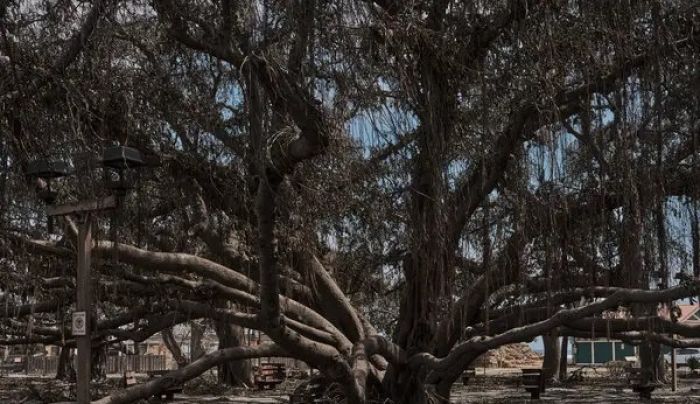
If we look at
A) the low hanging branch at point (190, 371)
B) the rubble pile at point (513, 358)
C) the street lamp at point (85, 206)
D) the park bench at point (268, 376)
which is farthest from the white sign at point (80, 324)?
the rubble pile at point (513, 358)

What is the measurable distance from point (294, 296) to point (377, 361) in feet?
4.56

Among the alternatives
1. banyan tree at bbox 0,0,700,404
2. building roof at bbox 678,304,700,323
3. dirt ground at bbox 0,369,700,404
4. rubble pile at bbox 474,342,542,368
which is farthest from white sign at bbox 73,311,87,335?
rubble pile at bbox 474,342,542,368

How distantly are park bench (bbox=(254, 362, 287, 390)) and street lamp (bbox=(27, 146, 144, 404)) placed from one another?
12.7 metres

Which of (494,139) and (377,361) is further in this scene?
(377,361)

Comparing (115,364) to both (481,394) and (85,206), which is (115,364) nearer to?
(481,394)

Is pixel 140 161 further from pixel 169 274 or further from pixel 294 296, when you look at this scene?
pixel 294 296

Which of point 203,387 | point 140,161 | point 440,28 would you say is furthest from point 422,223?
point 203,387

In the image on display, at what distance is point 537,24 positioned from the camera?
230 inches

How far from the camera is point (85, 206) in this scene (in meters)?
6.44

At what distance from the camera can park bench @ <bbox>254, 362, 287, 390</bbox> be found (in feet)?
63.8

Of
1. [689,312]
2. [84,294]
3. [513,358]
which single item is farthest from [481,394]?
[513,358]

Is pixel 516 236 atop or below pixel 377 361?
atop

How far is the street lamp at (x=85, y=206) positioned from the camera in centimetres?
600

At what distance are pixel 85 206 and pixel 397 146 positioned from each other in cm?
242
